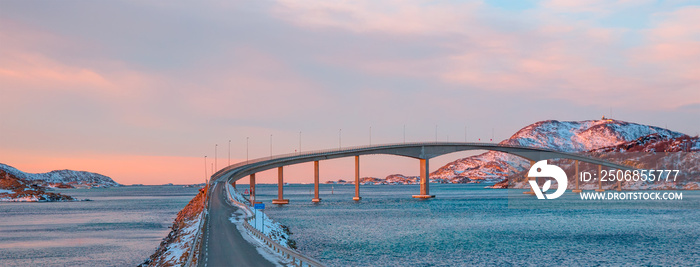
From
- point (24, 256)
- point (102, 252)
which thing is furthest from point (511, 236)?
point (24, 256)

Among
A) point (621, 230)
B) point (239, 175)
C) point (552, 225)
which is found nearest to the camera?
point (621, 230)

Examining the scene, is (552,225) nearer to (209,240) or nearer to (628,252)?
(628,252)

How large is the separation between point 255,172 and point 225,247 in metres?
90.0

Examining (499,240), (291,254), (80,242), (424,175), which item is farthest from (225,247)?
(424,175)

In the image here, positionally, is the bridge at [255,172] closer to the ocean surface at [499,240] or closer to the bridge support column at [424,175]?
the bridge support column at [424,175]

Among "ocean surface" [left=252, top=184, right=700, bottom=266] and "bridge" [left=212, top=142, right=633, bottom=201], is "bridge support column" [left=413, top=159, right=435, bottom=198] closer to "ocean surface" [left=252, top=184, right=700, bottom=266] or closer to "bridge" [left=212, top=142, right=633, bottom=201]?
"bridge" [left=212, top=142, right=633, bottom=201]

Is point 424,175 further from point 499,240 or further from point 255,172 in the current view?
point 499,240

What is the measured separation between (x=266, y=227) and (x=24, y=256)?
21150 millimetres

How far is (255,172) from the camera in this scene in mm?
133125

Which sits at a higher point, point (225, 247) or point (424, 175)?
point (424, 175)

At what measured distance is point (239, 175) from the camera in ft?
433

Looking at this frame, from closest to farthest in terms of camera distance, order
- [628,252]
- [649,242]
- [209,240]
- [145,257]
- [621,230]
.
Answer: [209,240]
[628,252]
[145,257]
[649,242]
[621,230]

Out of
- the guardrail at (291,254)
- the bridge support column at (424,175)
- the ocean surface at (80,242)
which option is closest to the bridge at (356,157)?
the bridge support column at (424,175)

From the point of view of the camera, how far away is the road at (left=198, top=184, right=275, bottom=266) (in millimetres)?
37031
